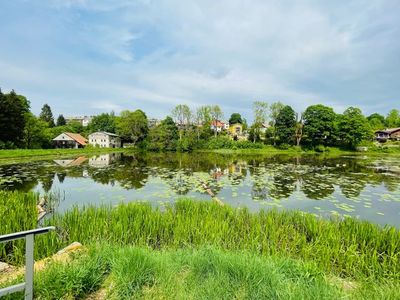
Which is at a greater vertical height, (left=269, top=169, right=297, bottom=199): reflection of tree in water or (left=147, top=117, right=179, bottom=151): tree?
(left=147, top=117, right=179, bottom=151): tree

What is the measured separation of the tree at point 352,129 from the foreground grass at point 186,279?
199ft

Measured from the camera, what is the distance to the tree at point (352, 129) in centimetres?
5450

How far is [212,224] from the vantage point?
223 inches

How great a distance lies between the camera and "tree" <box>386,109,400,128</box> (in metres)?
87.3

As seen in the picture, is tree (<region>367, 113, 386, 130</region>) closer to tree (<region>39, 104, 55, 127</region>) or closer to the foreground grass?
the foreground grass

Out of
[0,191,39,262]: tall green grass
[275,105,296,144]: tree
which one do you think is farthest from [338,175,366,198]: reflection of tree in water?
[275,105,296,144]: tree

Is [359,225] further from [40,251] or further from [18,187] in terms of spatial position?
[18,187]

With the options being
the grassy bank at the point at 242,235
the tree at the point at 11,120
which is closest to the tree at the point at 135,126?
the tree at the point at 11,120

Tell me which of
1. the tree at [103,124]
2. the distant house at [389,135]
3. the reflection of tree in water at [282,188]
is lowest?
the reflection of tree in water at [282,188]

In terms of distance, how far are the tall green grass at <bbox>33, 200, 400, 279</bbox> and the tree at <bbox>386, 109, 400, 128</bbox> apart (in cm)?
10583

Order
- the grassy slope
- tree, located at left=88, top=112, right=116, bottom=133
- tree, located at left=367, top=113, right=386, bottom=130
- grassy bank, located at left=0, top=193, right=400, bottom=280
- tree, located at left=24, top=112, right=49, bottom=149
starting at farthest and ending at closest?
tree, located at left=367, top=113, right=386, bottom=130, tree, located at left=88, top=112, right=116, bottom=133, tree, located at left=24, top=112, right=49, bottom=149, grassy bank, located at left=0, top=193, right=400, bottom=280, the grassy slope

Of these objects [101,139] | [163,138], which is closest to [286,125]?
[163,138]

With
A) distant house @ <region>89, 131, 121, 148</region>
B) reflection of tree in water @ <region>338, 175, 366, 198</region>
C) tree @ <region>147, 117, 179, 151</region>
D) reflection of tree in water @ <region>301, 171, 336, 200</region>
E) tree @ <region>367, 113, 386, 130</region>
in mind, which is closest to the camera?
reflection of tree in water @ <region>301, 171, 336, 200</region>

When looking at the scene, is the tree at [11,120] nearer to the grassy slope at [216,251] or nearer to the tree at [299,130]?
the grassy slope at [216,251]
